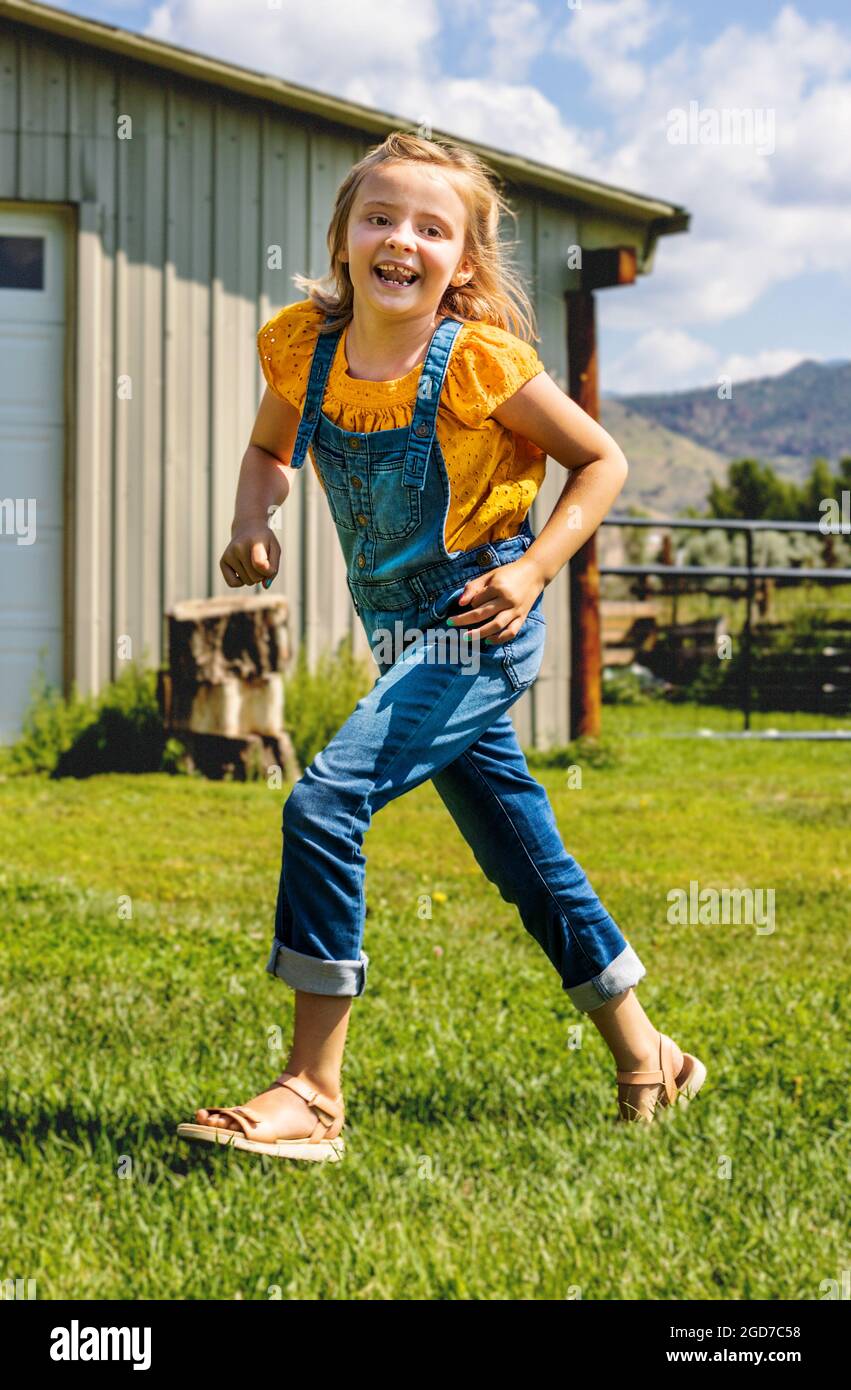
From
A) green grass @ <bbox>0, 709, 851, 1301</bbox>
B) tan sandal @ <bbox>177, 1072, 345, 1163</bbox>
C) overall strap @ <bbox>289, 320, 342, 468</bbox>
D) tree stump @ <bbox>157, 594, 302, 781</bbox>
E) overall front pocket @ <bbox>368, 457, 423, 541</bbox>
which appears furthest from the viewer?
tree stump @ <bbox>157, 594, 302, 781</bbox>

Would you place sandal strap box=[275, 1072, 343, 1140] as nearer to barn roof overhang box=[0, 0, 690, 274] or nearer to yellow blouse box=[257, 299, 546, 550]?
yellow blouse box=[257, 299, 546, 550]

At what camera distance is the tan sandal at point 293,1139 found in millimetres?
2604

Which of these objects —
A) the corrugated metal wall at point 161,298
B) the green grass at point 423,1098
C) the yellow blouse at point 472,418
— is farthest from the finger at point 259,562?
the corrugated metal wall at point 161,298

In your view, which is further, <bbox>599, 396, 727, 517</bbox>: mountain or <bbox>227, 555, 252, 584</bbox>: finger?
<bbox>599, 396, 727, 517</bbox>: mountain

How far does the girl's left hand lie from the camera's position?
8.73ft

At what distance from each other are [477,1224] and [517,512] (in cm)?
127

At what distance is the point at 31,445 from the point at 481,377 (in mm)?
7300

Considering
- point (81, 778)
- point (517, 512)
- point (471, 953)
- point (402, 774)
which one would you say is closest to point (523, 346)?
point (517, 512)

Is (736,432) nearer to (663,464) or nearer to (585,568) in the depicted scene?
(663,464)

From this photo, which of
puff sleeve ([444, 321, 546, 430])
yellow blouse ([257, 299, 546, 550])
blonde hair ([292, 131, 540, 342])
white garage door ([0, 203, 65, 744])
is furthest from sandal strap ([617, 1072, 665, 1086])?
white garage door ([0, 203, 65, 744])

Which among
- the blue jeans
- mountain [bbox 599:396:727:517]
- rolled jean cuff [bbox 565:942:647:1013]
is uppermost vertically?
mountain [bbox 599:396:727:517]

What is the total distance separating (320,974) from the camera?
8.72 feet

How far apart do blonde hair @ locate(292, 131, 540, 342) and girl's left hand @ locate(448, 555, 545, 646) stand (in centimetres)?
48
